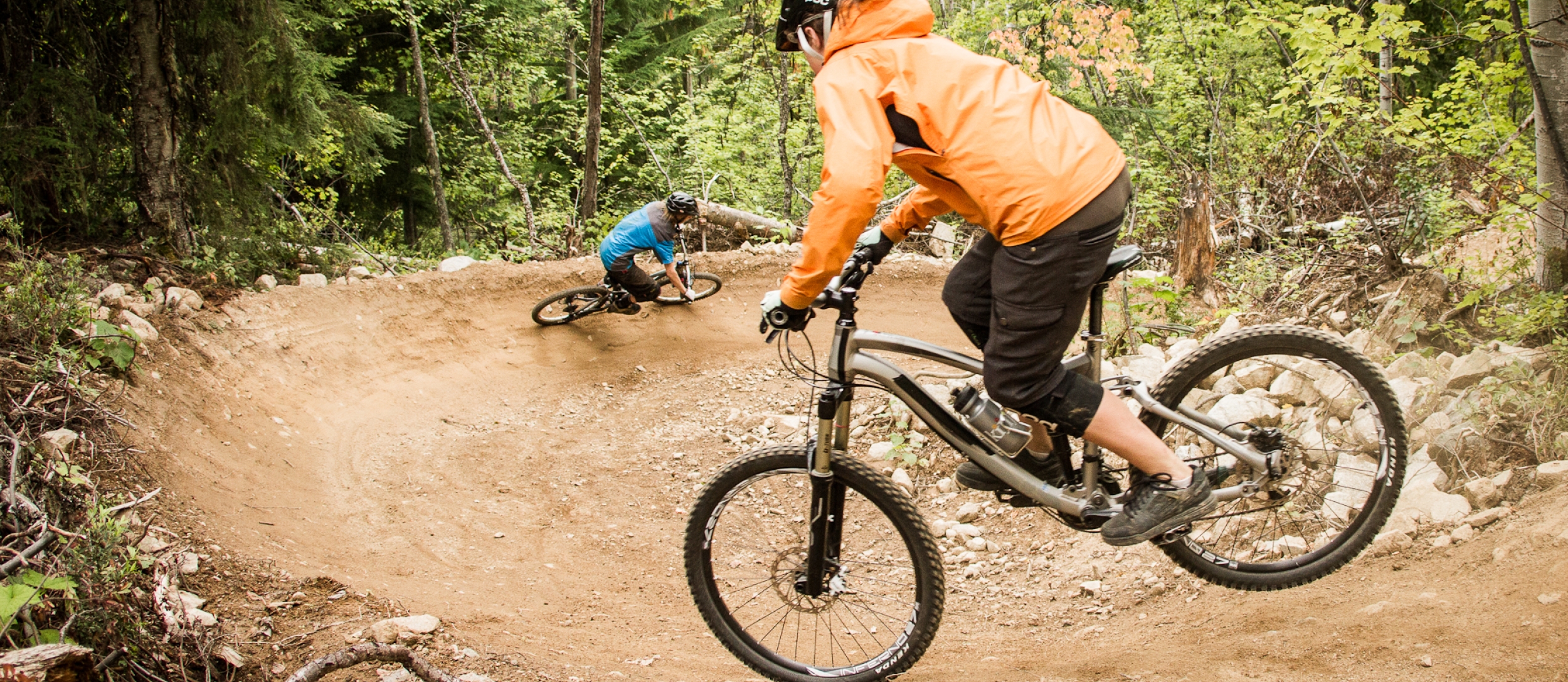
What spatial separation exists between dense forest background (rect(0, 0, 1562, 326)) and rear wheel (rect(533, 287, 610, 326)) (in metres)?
2.72

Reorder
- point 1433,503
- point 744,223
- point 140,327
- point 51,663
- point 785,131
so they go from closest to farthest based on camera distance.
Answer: point 51,663
point 1433,503
point 140,327
point 744,223
point 785,131

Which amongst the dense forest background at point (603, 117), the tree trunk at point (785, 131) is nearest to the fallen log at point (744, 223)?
the dense forest background at point (603, 117)

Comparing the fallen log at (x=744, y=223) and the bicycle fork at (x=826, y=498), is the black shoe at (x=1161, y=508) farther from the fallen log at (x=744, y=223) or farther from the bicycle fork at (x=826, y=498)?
the fallen log at (x=744, y=223)

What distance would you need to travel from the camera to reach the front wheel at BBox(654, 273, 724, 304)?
994cm

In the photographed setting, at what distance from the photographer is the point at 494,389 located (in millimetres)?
8508

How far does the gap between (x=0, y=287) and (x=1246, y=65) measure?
56.1ft

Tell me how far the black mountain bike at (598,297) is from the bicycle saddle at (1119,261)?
737 cm

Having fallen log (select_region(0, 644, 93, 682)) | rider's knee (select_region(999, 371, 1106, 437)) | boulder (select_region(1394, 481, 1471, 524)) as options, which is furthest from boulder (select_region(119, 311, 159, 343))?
boulder (select_region(1394, 481, 1471, 524))

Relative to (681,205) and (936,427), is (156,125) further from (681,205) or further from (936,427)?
(936,427)

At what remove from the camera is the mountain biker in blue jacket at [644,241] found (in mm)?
9039

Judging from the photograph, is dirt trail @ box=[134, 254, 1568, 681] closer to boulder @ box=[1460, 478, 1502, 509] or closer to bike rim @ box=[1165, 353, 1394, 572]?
boulder @ box=[1460, 478, 1502, 509]

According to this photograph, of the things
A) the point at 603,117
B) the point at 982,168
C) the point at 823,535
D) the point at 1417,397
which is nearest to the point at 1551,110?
the point at 1417,397

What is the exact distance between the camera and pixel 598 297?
31.6ft

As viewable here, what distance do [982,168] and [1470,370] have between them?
12.5 feet
